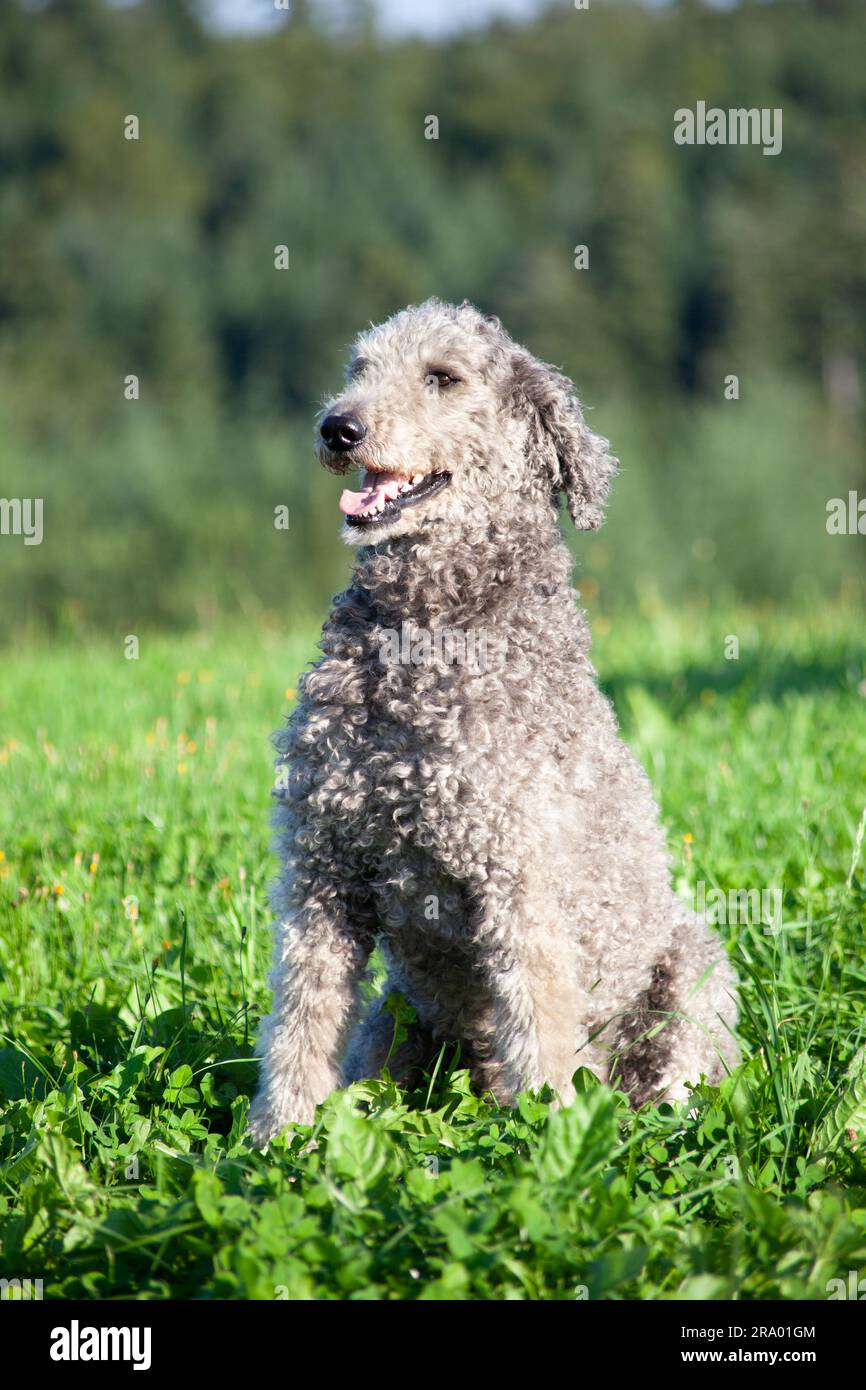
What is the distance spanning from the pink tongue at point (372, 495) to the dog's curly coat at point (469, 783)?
2 cm

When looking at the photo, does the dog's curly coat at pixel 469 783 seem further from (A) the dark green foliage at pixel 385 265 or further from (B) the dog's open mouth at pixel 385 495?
(A) the dark green foliage at pixel 385 265

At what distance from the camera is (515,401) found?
367 centimetres

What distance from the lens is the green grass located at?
271 cm

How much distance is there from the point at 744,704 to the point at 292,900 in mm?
4431

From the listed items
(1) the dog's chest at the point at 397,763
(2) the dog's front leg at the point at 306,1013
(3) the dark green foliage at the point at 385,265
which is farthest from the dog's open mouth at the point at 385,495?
(3) the dark green foliage at the point at 385,265

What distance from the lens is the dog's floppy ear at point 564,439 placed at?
3666mm

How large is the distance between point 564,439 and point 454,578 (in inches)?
20.6

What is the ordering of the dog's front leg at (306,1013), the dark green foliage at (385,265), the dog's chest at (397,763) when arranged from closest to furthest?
Answer: 1. the dog's chest at (397,763)
2. the dog's front leg at (306,1013)
3. the dark green foliage at (385,265)

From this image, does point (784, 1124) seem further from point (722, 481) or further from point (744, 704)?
point (722, 481)

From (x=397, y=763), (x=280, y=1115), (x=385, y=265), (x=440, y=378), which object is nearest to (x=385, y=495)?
(x=440, y=378)

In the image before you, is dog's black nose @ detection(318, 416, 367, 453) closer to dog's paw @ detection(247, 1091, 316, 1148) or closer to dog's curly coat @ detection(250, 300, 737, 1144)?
dog's curly coat @ detection(250, 300, 737, 1144)

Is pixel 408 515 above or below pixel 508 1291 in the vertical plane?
above

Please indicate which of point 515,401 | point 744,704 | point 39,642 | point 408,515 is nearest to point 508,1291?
point 408,515

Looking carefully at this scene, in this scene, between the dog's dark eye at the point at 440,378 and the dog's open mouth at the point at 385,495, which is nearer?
the dog's open mouth at the point at 385,495
